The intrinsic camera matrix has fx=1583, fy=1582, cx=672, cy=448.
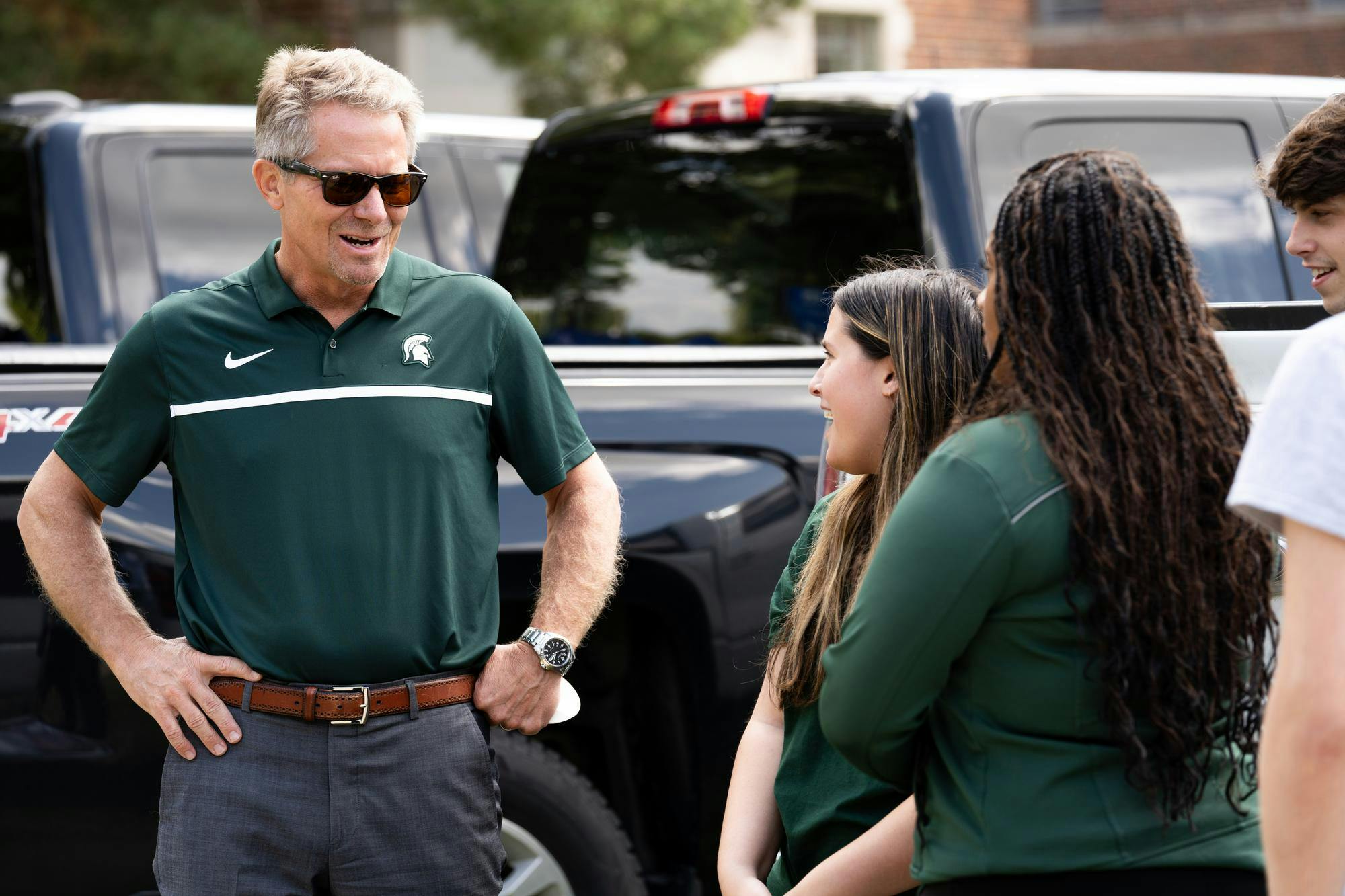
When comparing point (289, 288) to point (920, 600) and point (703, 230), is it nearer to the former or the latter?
point (920, 600)

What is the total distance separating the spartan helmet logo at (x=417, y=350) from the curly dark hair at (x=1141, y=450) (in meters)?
A: 1.01

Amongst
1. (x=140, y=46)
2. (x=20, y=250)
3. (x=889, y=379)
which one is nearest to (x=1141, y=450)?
(x=889, y=379)

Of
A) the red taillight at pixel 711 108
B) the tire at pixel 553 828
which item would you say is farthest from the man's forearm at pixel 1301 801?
the red taillight at pixel 711 108

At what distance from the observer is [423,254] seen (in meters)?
5.50

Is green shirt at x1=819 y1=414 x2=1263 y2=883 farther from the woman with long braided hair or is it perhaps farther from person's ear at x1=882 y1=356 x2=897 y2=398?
person's ear at x1=882 y1=356 x2=897 y2=398

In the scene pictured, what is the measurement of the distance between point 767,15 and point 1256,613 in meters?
9.34

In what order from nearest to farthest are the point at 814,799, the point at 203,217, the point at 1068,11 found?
the point at 814,799, the point at 203,217, the point at 1068,11

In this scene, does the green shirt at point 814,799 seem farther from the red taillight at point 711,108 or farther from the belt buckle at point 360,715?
the red taillight at point 711,108

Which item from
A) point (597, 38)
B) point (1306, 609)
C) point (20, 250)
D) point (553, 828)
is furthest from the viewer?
point (597, 38)

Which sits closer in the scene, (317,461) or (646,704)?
(317,461)

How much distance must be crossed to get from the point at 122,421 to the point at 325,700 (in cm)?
54

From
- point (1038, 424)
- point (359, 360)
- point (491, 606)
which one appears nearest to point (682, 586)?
point (491, 606)

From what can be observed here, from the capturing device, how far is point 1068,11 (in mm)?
19500

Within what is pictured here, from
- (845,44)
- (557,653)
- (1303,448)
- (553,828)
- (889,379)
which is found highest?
(1303,448)
